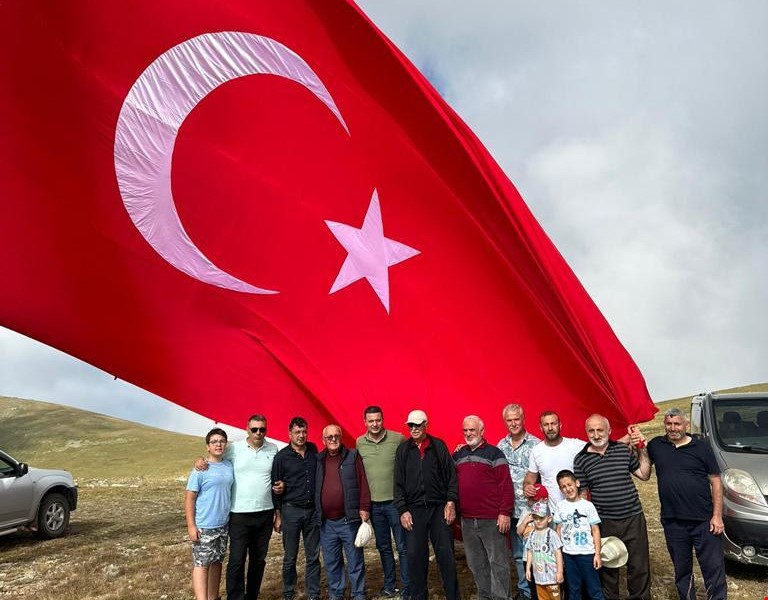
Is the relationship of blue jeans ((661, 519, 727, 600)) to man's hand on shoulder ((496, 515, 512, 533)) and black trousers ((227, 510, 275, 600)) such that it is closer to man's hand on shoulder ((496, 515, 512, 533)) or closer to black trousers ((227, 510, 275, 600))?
man's hand on shoulder ((496, 515, 512, 533))

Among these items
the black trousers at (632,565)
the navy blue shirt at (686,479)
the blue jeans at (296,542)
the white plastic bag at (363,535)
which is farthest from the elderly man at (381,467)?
the navy blue shirt at (686,479)

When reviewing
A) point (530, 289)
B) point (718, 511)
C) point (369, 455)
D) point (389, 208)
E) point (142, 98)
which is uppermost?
point (142, 98)

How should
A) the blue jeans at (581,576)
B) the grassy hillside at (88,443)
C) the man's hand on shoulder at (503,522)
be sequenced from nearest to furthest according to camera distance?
1. the blue jeans at (581,576)
2. the man's hand on shoulder at (503,522)
3. the grassy hillside at (88,443)

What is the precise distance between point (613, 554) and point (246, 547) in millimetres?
3732

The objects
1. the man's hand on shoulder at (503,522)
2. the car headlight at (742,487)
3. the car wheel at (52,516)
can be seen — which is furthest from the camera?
the car wheel at (52,516)

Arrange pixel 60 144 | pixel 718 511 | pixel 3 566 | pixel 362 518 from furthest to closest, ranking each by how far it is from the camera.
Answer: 1. pixel 3 566
2. pixel 60 144
3. pixel 362 518
4. pixel 718 511

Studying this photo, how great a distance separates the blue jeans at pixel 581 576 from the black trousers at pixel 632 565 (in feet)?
0.36

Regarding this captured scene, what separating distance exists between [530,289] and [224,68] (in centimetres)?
455

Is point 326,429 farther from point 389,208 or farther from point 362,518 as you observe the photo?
point 389,208

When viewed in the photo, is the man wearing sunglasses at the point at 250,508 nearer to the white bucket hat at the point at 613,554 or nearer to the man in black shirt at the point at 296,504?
the man in black shirt at the point at 296,504

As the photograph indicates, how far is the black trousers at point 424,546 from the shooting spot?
6371 millimetres

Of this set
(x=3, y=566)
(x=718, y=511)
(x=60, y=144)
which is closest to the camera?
(x=718, y=511)

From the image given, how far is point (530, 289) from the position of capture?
7.05 metres

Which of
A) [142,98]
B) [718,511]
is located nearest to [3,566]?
[142,98]
